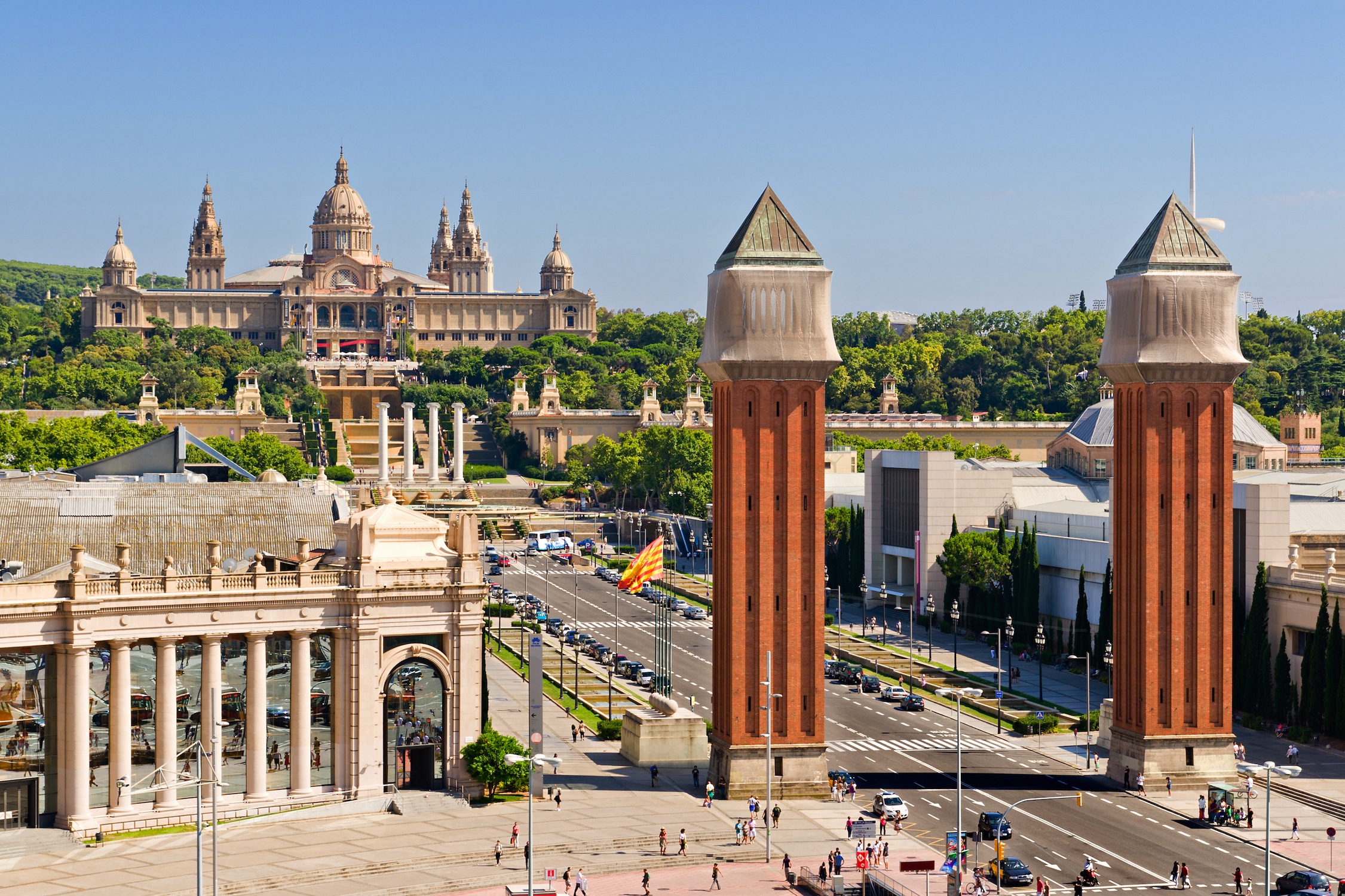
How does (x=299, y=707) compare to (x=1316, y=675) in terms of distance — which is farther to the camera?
(x=1316, y=675)

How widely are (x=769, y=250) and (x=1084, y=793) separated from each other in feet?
98.4

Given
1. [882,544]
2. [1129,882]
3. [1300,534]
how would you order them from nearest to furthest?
[1129,882] < [1300,534] < [882,544]

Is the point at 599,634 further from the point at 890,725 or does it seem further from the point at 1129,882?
the point at 1129,882

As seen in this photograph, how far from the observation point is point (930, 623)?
141 meters

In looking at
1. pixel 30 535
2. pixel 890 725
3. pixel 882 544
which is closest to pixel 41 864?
pixel 30 535

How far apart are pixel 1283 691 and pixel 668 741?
116 ft

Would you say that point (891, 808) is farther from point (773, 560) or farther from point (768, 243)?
point (768, 243)

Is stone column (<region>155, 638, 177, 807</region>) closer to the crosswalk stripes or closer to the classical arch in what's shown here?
the classical arch

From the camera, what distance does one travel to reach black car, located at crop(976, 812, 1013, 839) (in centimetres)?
8294

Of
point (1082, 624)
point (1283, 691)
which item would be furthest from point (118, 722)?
point (1082, 624)

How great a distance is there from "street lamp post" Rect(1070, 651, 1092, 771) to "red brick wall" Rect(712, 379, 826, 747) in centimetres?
1733

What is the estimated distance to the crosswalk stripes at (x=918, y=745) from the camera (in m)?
106

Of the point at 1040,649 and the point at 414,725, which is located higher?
the point at 414,725

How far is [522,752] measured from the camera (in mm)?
89000
